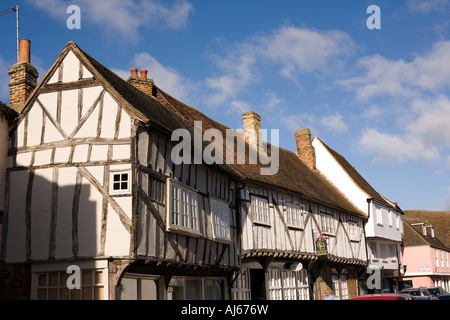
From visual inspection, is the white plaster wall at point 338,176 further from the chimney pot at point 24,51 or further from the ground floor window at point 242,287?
the chimney pot at point 24,51

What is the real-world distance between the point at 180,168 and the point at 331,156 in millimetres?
16094

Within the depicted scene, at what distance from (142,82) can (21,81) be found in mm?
4881

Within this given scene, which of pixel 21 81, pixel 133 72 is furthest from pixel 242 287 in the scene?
pixel 21 81

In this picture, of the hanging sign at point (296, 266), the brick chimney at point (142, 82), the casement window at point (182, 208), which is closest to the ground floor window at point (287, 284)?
the hanging sign at point (296, 266)

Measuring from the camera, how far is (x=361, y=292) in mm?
26203

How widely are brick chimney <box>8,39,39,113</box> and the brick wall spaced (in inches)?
154

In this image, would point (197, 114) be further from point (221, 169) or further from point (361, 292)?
point (361, 292)

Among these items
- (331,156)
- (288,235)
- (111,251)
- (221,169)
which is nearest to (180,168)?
(221,169)

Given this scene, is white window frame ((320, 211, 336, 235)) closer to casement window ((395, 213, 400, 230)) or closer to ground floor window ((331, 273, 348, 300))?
ground floor window ((331, 273, 348, 300))

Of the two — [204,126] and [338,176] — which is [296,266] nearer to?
[204,126]

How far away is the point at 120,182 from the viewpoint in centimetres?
A: 1077

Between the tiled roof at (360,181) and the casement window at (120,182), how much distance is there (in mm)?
18352

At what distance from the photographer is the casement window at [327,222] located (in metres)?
21.4

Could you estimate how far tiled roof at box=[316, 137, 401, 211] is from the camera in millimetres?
27247
